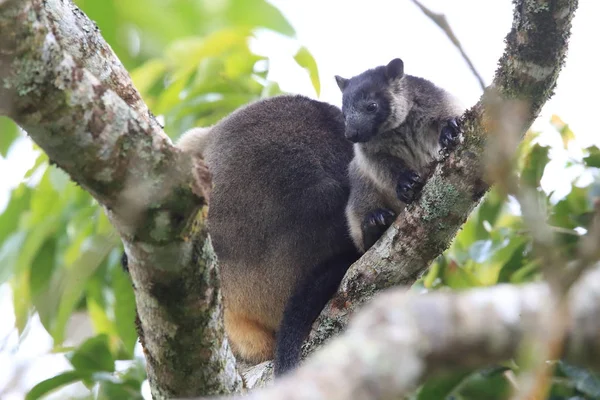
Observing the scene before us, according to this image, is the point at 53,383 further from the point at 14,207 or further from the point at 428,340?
the point at 428,340

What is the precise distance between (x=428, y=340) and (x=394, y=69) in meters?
3.83

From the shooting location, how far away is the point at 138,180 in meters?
2.96

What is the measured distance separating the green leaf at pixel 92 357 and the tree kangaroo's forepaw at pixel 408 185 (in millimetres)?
2157

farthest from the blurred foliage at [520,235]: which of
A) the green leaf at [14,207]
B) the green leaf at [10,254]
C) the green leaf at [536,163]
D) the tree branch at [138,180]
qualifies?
the green leaf at [14,207]

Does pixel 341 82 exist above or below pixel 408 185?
above

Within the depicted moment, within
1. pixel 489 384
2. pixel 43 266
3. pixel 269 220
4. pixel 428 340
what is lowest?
pixel 43 266

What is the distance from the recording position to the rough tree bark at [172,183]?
277 centimetres

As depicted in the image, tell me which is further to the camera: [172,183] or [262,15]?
[262,15]

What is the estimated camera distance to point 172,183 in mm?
2986

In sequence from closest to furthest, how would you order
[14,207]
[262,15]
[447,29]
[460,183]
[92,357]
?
[447,29] < [460,183] < [262,15] < [92,357] < [14,207]

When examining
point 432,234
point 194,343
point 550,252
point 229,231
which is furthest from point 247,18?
point 550,252

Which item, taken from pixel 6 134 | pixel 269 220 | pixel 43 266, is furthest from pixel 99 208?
pixel 269 220

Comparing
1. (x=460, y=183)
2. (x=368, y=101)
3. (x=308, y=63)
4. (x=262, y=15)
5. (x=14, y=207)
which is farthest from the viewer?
(x=14, y=207)

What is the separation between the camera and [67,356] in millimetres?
5059
